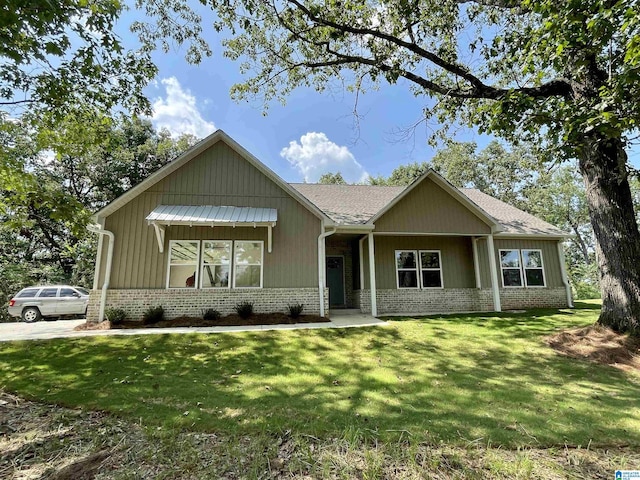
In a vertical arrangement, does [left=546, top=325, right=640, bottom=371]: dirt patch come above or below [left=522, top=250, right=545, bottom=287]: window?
below

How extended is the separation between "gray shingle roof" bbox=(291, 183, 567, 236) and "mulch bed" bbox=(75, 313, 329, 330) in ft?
12.2

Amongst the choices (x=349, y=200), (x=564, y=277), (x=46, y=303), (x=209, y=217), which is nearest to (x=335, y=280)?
(x=349, y=200)

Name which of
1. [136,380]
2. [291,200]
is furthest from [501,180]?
[136,380]

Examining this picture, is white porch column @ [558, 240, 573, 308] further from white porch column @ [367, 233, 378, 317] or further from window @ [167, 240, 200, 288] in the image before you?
window @ [167, 240, 200, 288]

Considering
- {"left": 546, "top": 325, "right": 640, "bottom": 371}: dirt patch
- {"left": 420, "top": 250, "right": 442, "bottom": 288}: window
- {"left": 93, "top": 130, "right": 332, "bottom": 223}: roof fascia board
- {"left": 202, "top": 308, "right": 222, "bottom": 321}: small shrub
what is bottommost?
{"left": 546, "top": 325, "right": 640, "bottom": 371}: dirt patch

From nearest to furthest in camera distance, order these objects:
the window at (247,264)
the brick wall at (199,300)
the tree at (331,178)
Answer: the brick wall at (199,300) < the window at (247,264) < the tree at (331,178)

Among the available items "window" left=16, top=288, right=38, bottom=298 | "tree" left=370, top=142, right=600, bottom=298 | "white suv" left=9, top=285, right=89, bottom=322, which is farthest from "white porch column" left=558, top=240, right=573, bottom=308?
A: "window" left=16, top=288, right=38, bottom=298

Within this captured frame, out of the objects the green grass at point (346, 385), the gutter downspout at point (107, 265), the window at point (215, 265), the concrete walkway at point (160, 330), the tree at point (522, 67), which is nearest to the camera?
the green grass at point (346, 385)

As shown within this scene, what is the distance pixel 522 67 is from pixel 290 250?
8.22 meters

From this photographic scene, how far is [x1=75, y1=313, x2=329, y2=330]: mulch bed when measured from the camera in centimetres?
927

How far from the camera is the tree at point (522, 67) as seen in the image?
5.53 metres

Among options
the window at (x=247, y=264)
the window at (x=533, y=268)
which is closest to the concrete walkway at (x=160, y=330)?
the window at (x=247, y=264)

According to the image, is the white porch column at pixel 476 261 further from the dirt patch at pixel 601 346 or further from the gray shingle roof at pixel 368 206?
the dirt patch at pixel 601 346

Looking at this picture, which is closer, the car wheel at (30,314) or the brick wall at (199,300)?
the brick wall at (199,300)
